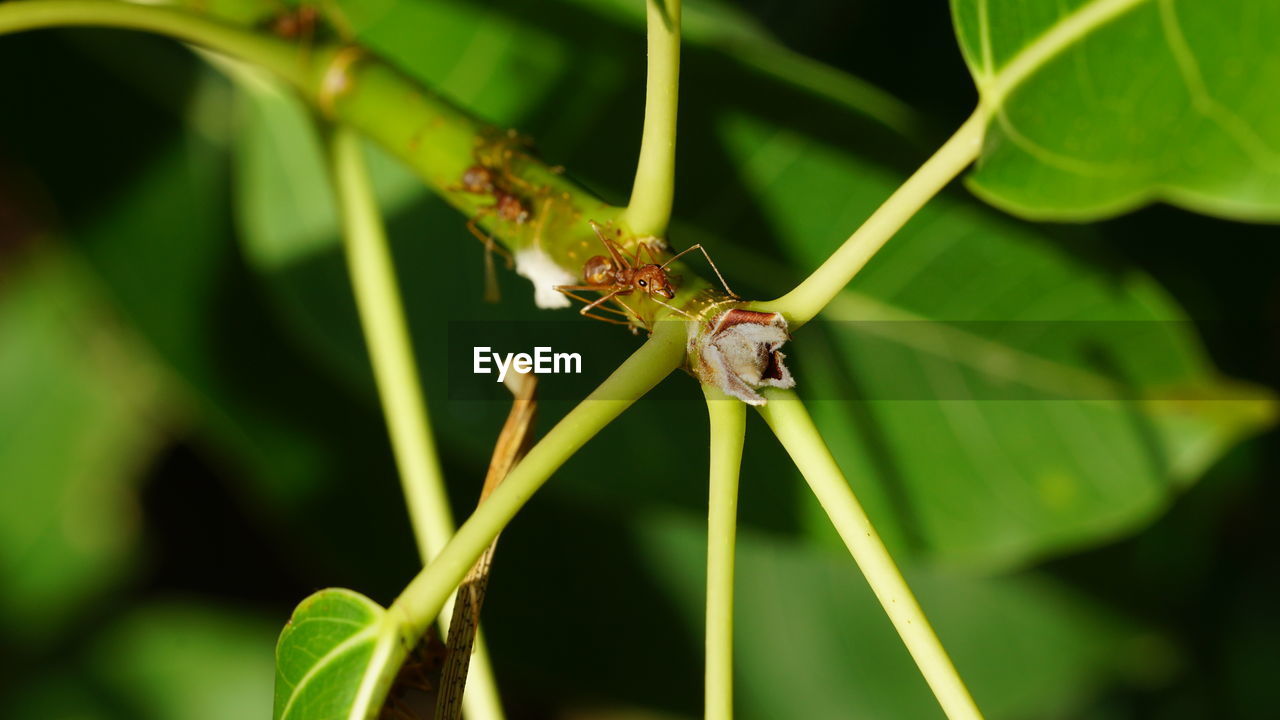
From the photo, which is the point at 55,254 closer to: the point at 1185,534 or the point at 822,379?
the point at 822,379

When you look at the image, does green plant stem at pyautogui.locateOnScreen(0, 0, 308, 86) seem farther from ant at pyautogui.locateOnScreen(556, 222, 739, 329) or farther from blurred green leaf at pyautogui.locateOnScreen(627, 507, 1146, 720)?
blurred green leaf at pyautogui.locateOnScreen(627, 507, 1146, 720)

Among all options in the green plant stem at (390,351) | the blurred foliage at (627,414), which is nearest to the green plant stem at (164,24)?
the green plant stem at (390,351)

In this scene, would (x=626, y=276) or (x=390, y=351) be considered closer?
(x=626, y=276)

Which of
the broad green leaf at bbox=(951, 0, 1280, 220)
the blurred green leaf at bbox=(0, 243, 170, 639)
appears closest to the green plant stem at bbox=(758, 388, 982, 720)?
the broad green leaf at bbox=(951, 0, 1280, 220)

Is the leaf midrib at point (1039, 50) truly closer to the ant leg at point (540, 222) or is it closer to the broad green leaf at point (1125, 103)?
the broad green leaf at point (1125, 103)

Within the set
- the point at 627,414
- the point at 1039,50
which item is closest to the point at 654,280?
the point at 1039,50

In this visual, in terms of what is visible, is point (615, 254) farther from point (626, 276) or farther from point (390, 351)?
point (390, 351)

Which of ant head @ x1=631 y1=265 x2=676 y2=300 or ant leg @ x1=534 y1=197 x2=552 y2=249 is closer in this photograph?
ant head @ x1=631 y1=265 x2=676 y2=300
